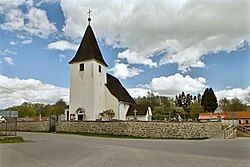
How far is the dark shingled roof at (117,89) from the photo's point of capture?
44028 mm

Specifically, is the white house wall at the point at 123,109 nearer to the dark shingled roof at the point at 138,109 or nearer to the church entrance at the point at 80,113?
the dark shingled roof at the point at 138,109

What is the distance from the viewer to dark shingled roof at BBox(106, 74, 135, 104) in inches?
1733

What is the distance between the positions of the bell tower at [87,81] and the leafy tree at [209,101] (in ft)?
145

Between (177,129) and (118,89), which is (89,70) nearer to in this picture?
(118,89)

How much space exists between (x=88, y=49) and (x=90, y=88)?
5.59 metres

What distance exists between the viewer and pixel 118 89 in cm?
4731

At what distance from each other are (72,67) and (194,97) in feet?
222

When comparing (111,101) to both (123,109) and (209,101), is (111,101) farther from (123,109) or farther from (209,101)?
(209,101)

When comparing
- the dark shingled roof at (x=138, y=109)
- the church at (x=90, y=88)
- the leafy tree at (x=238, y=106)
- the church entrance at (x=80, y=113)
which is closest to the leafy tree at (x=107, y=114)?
the church at (x=90, y=88)

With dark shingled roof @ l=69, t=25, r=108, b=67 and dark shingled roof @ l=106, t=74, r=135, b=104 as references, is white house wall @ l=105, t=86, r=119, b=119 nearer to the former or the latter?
dark shingled roof @ l=106, t=74, r=135, b=104

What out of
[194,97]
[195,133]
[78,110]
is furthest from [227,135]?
[194,97]

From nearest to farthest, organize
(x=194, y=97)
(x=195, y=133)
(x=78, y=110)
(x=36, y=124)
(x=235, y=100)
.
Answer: (x=195, y=133) < (x=36, y=124) < (x=78, y=110) < (x=235, y=100) < (x=194, y=97)

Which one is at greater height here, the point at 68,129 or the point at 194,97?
the point at 194,97

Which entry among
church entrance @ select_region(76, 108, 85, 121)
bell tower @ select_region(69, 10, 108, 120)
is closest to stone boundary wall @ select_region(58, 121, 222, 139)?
church entrance @ select_region(76, 108, 85, 121)
